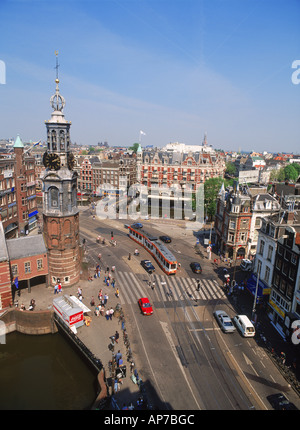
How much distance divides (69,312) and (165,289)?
17.1 metres

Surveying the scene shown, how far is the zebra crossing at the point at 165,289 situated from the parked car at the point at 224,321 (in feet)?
17.6

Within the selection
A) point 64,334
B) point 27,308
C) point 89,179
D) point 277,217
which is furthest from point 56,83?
point 89,179

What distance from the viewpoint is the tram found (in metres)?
50.7

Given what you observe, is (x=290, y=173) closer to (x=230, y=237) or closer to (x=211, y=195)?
(x=211, y=195)

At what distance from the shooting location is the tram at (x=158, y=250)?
166 feet

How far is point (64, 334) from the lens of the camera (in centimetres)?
3603

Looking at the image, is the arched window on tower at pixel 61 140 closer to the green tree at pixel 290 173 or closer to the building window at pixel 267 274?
the building window at pixel 267 274

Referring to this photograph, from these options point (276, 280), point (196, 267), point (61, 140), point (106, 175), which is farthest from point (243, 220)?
point (106, 175)

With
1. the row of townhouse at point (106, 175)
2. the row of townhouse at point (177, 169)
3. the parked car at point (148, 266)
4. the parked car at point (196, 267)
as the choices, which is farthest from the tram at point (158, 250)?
the row of townhouse at point (106, 175)

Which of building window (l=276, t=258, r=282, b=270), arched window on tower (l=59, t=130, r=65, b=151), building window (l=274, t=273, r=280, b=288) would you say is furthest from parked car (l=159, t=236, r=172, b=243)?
arched window on tower (l=59, t=130, r=65, b=151)

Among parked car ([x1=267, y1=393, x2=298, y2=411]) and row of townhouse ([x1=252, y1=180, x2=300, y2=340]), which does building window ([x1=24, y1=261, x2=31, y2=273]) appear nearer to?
row of townhouse ([x1=252, y1=180, x2=300, y2=340])

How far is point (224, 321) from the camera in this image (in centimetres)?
3634

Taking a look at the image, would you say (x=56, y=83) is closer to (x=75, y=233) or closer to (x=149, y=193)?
(x=75, y=233)

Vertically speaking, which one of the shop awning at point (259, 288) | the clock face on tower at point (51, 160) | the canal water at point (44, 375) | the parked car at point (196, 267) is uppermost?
the clock face on tower at point (51, 160)
